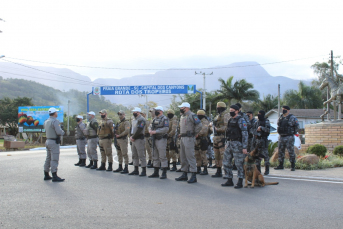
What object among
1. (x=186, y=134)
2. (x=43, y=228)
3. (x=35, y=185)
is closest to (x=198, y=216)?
(x=43, y=228)

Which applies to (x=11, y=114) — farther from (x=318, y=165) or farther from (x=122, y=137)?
(x=318, y=165)

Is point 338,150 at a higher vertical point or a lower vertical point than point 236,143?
lower

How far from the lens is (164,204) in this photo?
591cm

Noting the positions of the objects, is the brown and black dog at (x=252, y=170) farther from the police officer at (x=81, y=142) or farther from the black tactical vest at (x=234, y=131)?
the police officer at (x=81, y=142)

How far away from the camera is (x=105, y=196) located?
21.7 feet

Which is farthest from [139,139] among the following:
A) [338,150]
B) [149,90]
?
[149,90]

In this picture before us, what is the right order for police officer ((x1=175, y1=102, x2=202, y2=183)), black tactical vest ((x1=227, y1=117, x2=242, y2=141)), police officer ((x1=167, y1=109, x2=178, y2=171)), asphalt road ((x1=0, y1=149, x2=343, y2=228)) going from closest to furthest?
asphalt road ((x1=0, y1=149, x2=343, y2=228)) → black tactical vest ((x1=227, y1=117, x2=242, y2=141)) → police officer ((x1=175, y1=102, x2=202, y2=183)) → police officer ((x1=167, y1=109, x2=178, y2=171))

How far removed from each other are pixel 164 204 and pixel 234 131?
2612 millimetres

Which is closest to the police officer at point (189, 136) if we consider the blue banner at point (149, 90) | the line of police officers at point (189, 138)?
the line of police officers at point (189, 138)

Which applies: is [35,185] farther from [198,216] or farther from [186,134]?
[198,216]

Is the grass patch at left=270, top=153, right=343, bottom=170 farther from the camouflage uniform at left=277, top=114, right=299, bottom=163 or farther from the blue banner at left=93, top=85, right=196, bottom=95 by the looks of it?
the blue banner at left=93, top=85, right=196, bottom=95

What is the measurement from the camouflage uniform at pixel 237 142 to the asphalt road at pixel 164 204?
523 millimetres

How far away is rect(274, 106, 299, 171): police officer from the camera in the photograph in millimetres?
9930

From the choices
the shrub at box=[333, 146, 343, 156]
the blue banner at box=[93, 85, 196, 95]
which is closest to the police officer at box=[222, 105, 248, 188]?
the shrub at box=[333, 146, 343, 156]
